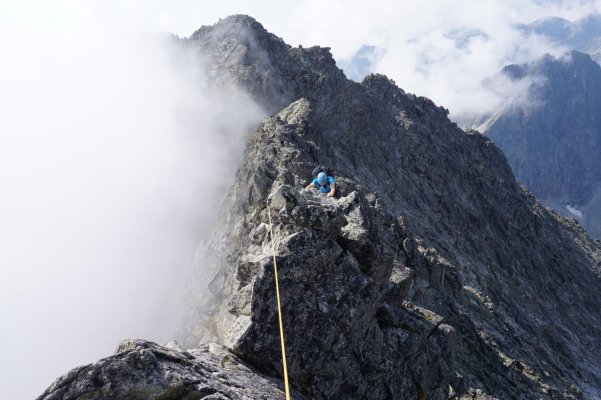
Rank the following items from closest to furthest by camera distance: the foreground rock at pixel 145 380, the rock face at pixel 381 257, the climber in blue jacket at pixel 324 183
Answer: the foreground rock at pixel 145 380 < the rock face at pixel 381 257 < the climber in blue jacket at pixel 324 183

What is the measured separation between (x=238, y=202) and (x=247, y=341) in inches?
1153

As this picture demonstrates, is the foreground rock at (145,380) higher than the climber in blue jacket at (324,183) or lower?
lower

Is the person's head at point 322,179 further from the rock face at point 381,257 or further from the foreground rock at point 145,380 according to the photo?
the foreground rock at point 145,380

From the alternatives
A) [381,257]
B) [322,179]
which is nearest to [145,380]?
[381,257]

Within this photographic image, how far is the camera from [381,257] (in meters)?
17.7

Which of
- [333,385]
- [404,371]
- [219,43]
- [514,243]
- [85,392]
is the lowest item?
[85,392]

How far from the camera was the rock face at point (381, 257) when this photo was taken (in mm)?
15242

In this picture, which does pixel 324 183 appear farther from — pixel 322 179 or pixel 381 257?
pixel 381 257

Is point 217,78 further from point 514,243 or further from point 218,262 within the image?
point 514,243

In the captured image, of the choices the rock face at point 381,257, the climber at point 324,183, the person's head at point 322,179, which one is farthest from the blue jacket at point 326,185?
the rock face at point 381,257

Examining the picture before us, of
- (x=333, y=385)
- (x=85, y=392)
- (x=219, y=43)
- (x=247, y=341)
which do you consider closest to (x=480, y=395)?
(x=333, y=385)

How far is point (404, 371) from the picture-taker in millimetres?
17109

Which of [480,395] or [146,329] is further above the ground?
[480,395]

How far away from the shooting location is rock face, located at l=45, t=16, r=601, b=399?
15.2 m
